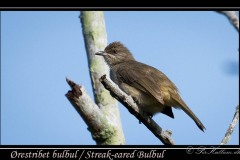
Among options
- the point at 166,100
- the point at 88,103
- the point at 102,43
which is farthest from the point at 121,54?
the point at 88,103

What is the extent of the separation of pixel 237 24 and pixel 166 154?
5.57 feet

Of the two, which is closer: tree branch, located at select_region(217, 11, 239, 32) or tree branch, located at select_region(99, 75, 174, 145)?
tree branch, located at select_region(217, 11, 239, 32)

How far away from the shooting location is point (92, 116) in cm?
622

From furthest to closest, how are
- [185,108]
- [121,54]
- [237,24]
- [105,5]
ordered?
[121,54], [105,5], [185,108], [237,24]

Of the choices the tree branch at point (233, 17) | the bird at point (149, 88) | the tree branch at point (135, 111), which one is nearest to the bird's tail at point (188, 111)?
the bird at point (149, 88)

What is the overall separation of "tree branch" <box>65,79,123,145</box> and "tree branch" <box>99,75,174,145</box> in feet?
0.97

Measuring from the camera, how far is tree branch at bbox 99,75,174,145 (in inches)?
247

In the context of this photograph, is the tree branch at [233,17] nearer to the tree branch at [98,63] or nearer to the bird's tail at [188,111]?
the bird's tail at [188,111]

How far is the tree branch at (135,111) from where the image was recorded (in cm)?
627

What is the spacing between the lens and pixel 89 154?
19.8 feet

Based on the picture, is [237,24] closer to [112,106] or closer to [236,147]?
[236,147]

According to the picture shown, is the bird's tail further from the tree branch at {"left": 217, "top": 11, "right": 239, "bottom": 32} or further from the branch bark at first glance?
the tree branch at {"left": 217, "top": 11, "right": 239, "bottom": 32}

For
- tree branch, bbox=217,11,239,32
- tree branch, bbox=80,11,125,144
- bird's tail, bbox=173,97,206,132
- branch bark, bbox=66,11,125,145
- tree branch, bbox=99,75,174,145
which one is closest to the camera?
tree branch, bbox=217,11,239,32

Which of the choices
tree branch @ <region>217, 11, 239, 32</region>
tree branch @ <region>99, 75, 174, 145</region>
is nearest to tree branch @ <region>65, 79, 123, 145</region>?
tree branch @ <region>99, 75, 174, 145</region>
